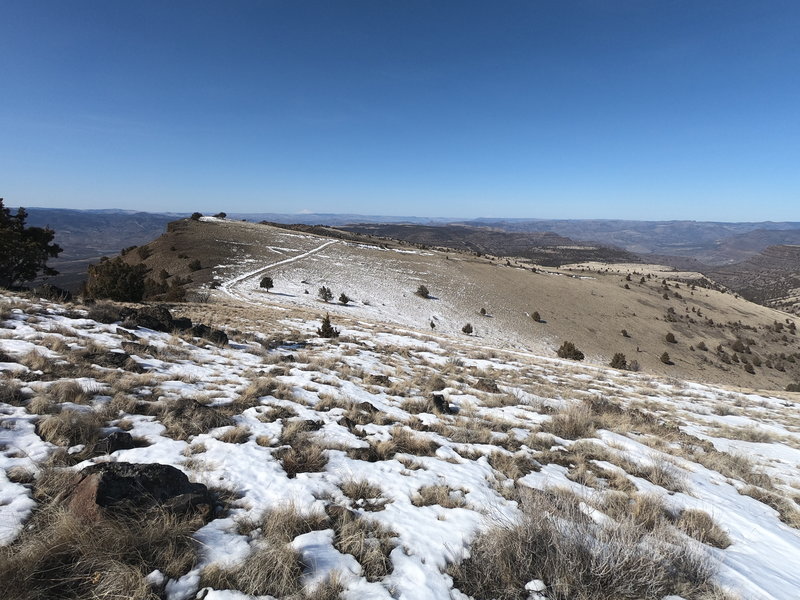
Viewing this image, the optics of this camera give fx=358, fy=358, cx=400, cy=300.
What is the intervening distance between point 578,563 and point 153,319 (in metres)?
12.8

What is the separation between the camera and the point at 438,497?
162 inches

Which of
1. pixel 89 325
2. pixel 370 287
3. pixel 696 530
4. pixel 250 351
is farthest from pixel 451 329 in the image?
pixel 696 530

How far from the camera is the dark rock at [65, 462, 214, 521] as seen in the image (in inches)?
117

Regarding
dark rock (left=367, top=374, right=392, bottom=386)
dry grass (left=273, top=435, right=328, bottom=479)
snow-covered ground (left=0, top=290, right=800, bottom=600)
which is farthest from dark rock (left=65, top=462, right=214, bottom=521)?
dark rock (left=367, top=374, right=392, bottom=386)

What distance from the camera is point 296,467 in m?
4.48

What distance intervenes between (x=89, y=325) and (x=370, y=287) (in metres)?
27.0

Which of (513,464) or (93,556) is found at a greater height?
(93,556)

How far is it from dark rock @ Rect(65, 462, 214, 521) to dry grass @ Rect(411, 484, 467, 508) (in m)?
2.17

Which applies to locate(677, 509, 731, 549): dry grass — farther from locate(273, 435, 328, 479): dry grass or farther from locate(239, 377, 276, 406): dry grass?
locate(239, 377, 276, 406): dry grass

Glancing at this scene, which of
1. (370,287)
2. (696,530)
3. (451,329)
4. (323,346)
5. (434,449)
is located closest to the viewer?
(696,530)

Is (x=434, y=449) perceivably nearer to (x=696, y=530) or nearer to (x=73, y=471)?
(x=696, y=530)

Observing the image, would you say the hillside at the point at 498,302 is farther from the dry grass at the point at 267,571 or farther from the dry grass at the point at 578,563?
the dry grass at the point at 267,571

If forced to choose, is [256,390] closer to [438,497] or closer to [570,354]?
[438,497]

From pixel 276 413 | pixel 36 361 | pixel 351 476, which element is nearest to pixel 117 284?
pixel 36 361
